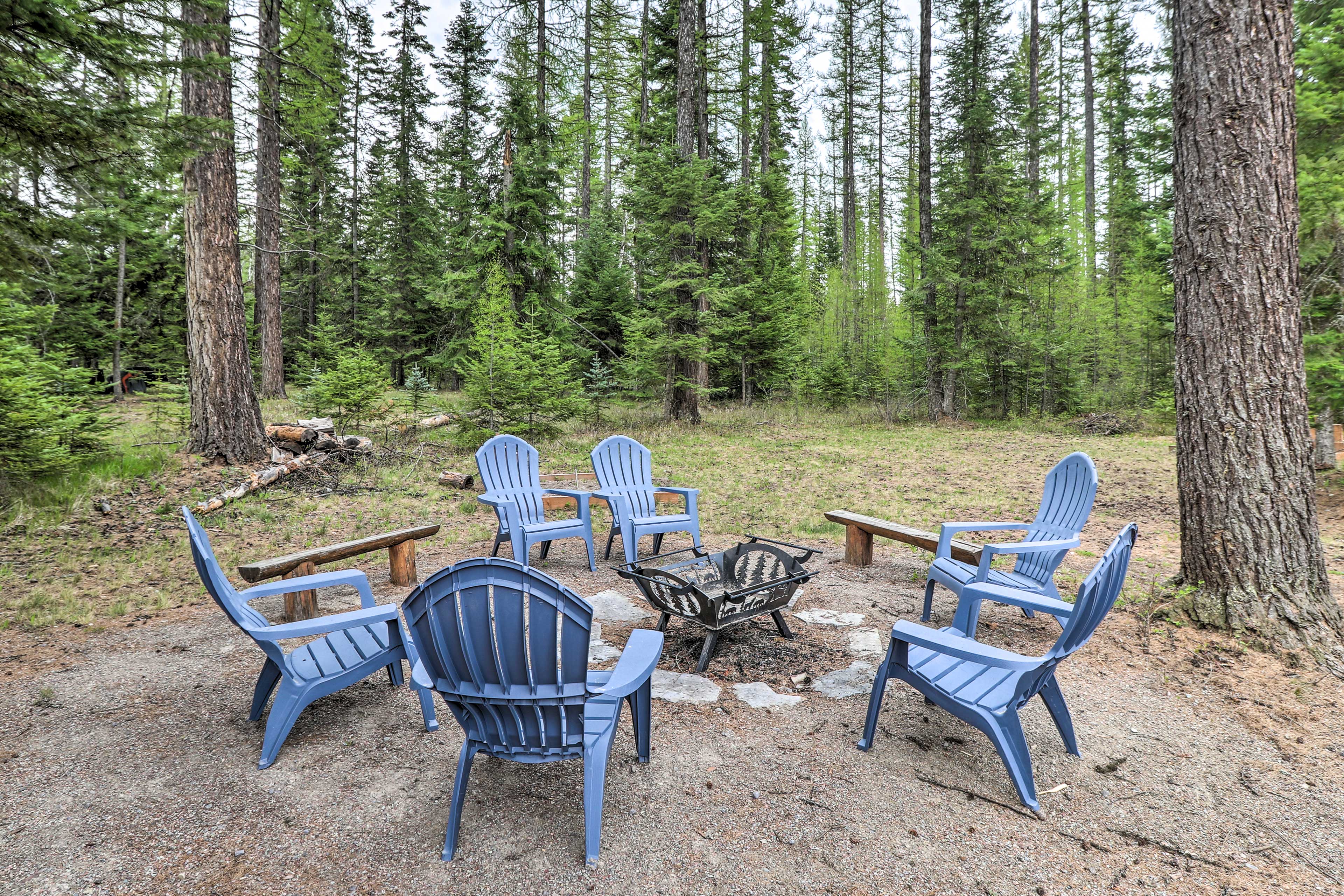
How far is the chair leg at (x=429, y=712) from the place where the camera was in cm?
256

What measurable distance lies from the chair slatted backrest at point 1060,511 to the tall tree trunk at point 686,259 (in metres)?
8.49

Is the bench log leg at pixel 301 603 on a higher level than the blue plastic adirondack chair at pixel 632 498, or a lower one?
lower

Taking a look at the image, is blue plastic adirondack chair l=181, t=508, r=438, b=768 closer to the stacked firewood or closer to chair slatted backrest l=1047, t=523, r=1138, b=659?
chair slatted backrest l=1047, t=523, r=1138, b=659

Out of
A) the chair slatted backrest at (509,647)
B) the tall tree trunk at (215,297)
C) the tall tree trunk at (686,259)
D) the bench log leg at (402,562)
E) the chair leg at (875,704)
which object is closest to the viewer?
the chair slatted backrest at (509,647)

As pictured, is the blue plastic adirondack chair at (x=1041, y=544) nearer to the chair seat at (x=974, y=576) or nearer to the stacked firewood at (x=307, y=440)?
the chair seat at (x=974, y=576)

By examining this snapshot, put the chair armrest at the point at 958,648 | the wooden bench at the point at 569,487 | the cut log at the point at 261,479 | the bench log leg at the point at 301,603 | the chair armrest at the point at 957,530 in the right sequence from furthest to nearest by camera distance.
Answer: the cut log at the point at 261,479, the wooden bench at the point at 569,487, the chair armrest at the point at 957,530, the bench log leg at the point at 301,603, the chair armrest at the point at 958,648

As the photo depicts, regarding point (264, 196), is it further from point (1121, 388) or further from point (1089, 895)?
point (1121, 388)

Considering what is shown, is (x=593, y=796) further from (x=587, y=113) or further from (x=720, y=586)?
(x=587, y=113)

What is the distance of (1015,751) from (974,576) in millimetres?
1463

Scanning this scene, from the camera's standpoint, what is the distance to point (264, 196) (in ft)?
42.3

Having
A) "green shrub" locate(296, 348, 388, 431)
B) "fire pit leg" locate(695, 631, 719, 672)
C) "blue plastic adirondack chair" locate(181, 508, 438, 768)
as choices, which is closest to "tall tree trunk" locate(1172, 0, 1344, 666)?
"fire pit leg" locate(695, 631, 719, 672)

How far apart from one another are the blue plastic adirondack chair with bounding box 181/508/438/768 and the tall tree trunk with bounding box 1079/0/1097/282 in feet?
67.8

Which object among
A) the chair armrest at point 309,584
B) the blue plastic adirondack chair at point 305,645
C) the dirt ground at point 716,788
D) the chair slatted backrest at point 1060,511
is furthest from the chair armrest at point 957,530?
the chair armrest at point 309,584

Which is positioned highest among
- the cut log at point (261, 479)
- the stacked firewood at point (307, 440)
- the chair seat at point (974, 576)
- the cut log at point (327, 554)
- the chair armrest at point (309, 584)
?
the stacked firewood at point (307, 440)
